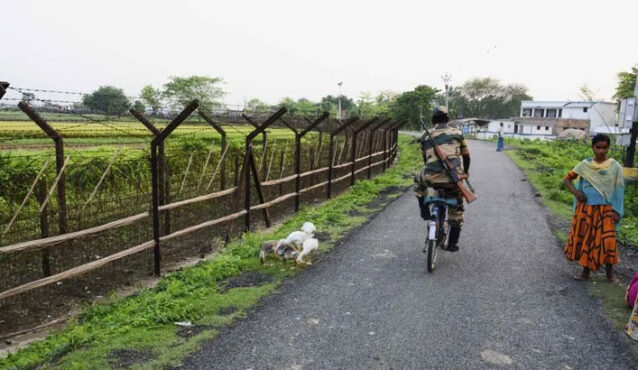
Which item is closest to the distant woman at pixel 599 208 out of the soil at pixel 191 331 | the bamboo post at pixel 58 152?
the soil at pixel 191 331

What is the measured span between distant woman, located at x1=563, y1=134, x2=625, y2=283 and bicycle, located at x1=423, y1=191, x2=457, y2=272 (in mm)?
1370

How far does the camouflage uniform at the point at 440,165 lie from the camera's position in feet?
19.1

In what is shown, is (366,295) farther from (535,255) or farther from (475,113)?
(475,113)

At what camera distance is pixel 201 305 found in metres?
4.82

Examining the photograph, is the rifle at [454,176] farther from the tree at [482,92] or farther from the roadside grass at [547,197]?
the tree at [482,92]

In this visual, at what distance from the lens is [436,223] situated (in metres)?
5.69

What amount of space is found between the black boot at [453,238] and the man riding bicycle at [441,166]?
12 mm

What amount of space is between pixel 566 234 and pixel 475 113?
8080 centimetres

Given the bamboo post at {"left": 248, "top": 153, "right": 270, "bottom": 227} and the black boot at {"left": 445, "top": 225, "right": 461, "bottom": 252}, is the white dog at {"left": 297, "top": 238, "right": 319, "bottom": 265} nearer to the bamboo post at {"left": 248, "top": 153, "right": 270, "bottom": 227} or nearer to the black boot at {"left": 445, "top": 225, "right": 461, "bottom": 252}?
the black boot at {"left": 445, "top": 225, "right": 461, "bottom": 252}

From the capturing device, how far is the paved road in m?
3.74

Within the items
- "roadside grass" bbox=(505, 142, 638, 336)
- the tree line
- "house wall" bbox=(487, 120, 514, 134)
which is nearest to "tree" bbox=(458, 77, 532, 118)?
the tree line

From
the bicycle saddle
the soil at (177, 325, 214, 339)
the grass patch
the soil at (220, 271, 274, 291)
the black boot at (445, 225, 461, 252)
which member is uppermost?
the bicycle saddle

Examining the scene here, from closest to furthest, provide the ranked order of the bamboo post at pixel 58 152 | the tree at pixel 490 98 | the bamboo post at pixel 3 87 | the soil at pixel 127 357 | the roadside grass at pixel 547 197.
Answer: the soil at pixel 127 357 → the bamboo post at pixel 3 87 → the bamboo post at pixel 58 152 → the roadside grass at pixel 547 197 → the tree at pixel 490 98

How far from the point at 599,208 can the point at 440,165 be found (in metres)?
1.73
